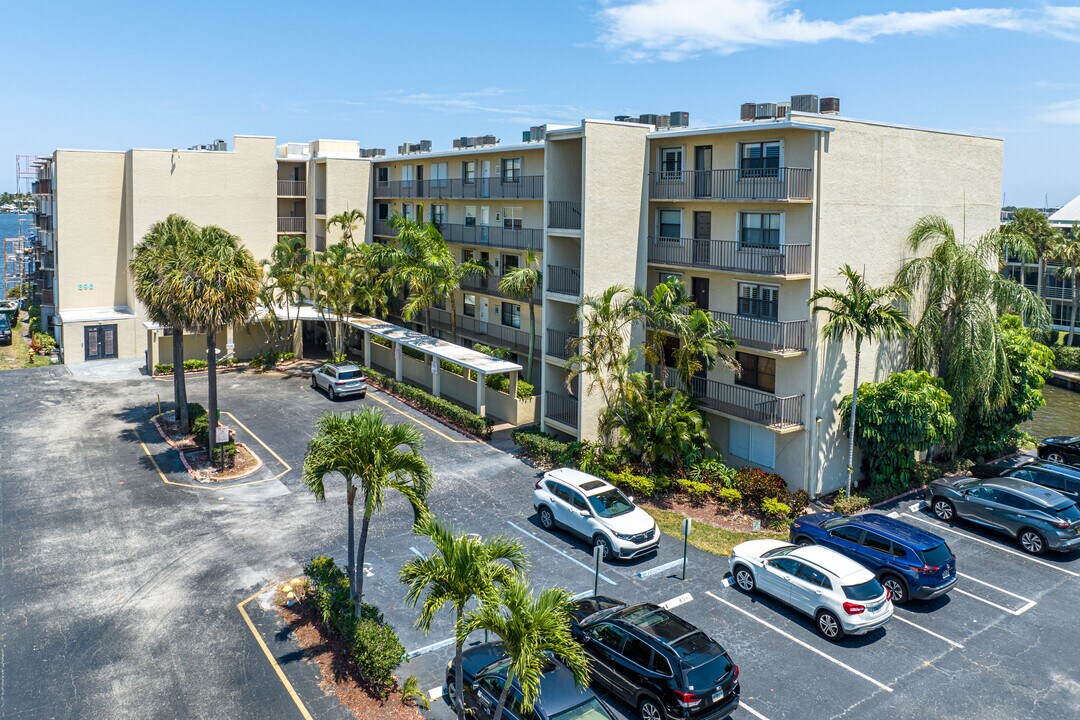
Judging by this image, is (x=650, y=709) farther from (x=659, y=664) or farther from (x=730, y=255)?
(x=730, y=255)

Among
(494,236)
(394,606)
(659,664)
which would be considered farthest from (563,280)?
(659,664)

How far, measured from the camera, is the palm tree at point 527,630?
42.2 ft

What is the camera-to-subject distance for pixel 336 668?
59.9 feet

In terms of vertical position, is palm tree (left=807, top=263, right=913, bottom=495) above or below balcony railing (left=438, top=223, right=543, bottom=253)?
below

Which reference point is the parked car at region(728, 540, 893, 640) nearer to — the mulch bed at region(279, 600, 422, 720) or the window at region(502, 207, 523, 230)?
the mulch bed at region(279, 600, 422, 720)

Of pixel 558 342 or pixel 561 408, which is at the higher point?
pixel 558 342

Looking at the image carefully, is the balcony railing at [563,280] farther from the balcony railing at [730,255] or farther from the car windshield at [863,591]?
the car windshield at [863,591]

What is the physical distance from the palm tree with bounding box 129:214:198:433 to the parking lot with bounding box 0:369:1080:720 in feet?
15.3

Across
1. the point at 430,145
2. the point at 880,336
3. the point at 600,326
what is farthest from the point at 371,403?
the point at 880,336

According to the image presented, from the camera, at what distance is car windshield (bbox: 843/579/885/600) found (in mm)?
19719

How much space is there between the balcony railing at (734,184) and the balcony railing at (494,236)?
7112 mm

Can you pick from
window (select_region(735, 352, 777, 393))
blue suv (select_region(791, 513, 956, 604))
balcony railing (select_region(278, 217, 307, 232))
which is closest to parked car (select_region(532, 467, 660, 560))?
blue suv (select_region(791, 513, 956, 604))

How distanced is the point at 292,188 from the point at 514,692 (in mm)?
44300

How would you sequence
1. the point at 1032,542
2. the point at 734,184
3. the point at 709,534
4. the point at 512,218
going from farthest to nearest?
the point at 512,218, the point at 734,184, the point at 709,534, the point at 1032,542
